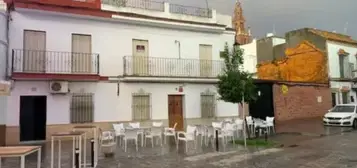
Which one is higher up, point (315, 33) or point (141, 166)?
point (315, 33)

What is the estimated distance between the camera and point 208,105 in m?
21.1

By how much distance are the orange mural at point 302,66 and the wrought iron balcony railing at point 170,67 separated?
14.0 m

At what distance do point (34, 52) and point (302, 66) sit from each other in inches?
997

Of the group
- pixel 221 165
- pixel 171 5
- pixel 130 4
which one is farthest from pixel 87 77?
pixel 221 165

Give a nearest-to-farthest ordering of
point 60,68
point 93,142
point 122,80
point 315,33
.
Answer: point 93,142, point 60,68, point 122,80, point 315,33

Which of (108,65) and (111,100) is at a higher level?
(108,65)

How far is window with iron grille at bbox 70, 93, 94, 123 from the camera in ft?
54.9

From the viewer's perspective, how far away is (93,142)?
28.8 ft

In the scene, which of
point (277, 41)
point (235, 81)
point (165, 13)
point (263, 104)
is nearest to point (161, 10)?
point (165, 13)

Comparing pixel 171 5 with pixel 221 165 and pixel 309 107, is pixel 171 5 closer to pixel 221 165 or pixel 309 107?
pixel 221 165

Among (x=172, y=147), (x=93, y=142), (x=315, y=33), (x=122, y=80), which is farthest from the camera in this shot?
(x=315, y=33)

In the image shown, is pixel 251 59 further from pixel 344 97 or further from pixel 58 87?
pixel 58 87

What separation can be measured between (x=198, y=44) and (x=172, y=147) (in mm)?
9330

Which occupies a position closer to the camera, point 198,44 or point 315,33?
point 198,44
